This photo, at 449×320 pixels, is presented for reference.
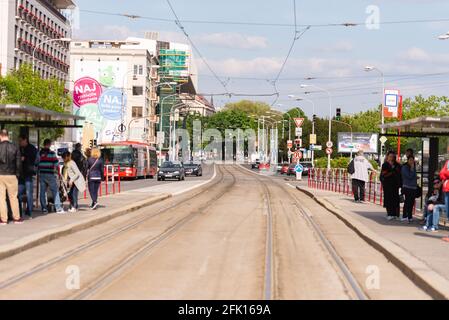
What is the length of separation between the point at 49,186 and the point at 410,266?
10882 millimetres

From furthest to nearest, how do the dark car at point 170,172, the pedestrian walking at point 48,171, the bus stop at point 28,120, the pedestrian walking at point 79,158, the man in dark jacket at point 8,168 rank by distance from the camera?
the dark car at point 170,172
the pedestrian walking at point 79,158
the pedestrian walking at point 48,171
the bus stop at point 28,120
the man in dark jacket at point 8,168

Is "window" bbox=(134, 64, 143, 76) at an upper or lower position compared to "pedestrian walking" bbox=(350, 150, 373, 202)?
upper

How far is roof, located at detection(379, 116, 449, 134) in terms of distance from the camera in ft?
56.5

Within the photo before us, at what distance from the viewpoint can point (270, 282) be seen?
1037 cm

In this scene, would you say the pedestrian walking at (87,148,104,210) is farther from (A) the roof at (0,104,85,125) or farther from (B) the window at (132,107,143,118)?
(B) the window at (132,107,143,118)

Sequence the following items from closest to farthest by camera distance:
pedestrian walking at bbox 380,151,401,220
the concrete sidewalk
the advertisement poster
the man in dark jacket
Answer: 1. the concrete sidewalk
2. the man in dark jacket
3. pedestrian walking at bbox 380,151,401,220
4. the advertisement poster

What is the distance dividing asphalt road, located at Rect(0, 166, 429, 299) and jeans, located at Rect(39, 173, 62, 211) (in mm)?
1474

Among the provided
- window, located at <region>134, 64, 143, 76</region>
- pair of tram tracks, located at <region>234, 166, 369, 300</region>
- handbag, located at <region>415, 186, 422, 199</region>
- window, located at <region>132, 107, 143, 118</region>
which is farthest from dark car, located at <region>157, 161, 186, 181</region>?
window, located at <region>132, 107, 143, 118</region>

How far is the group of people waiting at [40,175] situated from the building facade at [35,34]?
40.2 metres

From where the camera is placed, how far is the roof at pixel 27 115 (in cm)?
1702

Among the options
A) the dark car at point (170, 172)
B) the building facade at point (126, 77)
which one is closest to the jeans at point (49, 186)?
the dark car at point (170, 172)

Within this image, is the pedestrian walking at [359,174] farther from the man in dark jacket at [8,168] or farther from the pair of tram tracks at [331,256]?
the man in dark jacket at [8,168]

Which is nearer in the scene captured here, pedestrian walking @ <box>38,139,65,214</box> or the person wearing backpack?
pedestrian walking @ <box>38,139,65,214</box>
